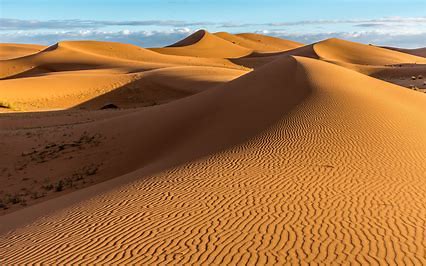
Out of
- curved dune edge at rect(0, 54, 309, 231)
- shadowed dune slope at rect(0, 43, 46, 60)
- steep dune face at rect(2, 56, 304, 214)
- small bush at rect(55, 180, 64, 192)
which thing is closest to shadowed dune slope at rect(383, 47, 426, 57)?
shadowed dune slope at rect(0, 43, 46, 60)

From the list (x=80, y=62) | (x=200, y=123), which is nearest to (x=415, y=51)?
(x=80, y=62)

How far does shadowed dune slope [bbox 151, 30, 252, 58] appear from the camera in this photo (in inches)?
3848

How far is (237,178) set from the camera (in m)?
10.5

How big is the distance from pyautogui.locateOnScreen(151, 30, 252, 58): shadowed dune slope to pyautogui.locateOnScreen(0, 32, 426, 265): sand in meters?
72.9

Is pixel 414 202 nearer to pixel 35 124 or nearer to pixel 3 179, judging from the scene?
pixel 3 179

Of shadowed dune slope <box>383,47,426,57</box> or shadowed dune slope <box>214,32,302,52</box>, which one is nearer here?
shadowed dune slope <box>383,47,426,57</box>

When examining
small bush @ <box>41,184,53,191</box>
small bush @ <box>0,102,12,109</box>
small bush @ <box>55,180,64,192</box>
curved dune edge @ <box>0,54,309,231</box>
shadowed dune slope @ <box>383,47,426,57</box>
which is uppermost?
curved dune edge @ <box>0,54,309,231</box>

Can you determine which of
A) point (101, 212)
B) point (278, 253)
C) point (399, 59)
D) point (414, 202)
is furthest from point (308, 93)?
point (399, 59)

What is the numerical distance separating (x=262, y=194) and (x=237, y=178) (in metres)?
1.35

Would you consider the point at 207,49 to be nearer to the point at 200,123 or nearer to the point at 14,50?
the point at 14,50

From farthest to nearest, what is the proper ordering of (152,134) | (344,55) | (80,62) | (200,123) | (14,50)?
(14,50), (344,55), (80,62), (152,134), (200,123)

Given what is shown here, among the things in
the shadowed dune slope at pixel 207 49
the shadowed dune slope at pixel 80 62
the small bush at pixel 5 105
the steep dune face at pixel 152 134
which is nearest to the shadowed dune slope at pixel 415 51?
the shadowed dune slope at pixel 207 49

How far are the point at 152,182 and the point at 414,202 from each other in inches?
214

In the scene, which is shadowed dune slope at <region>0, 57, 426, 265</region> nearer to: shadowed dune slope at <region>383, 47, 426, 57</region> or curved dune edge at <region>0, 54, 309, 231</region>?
curved dune edge at <region>0, 54, 309, 231</region>
